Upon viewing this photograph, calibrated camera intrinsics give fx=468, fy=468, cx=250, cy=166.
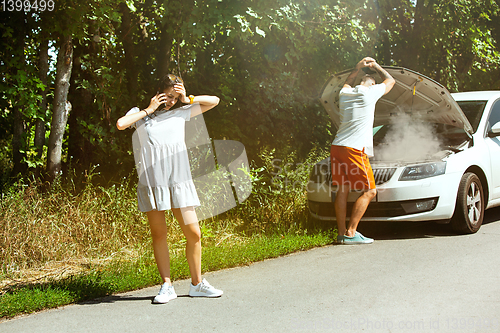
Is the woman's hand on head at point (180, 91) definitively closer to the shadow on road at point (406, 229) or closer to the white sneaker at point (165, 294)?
the white sneaker at point (165, 294)

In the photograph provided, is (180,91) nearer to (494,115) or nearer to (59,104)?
(59,104)

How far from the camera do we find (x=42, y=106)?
6.91m

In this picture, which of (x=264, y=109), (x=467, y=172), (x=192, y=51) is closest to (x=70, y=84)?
(x=192, y=51)

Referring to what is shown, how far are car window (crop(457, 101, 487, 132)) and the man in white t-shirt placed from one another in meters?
1.62

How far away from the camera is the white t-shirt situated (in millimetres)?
5500

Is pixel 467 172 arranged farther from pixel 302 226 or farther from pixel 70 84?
pixel 70 84

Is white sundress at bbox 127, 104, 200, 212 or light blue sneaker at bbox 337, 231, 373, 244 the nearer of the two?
white sundress at bbox 127, 104, 200, 212

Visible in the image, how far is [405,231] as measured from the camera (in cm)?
630

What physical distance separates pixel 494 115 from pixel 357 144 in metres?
2.46

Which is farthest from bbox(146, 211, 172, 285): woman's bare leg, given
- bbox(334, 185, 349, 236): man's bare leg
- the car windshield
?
the car windshield

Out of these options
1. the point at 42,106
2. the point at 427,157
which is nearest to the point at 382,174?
the point at 427,157

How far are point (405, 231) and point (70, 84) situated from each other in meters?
5.45
